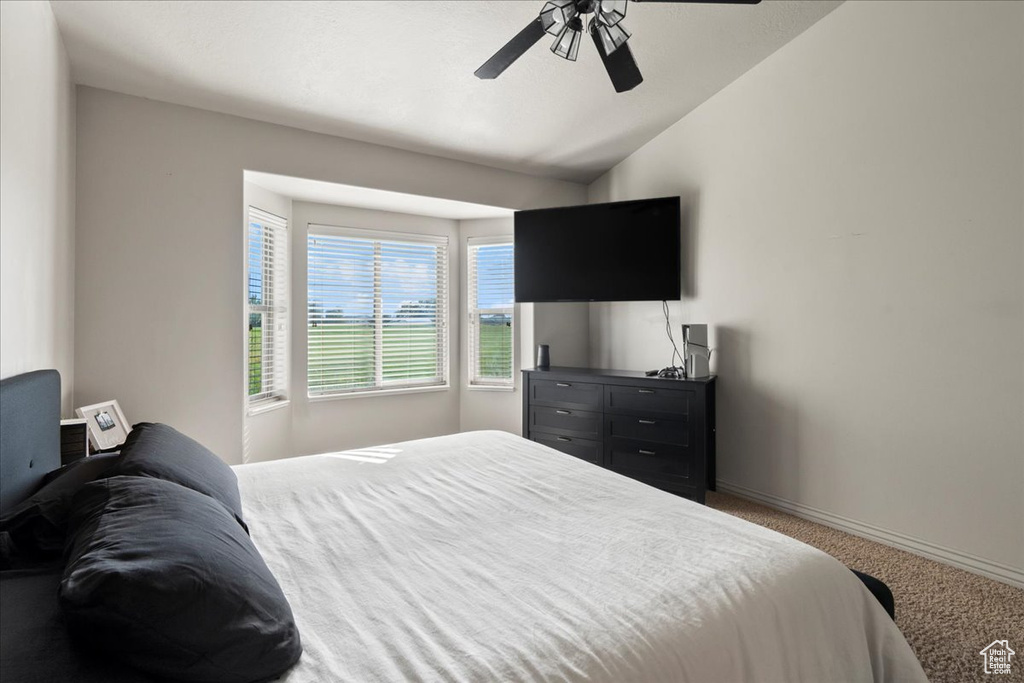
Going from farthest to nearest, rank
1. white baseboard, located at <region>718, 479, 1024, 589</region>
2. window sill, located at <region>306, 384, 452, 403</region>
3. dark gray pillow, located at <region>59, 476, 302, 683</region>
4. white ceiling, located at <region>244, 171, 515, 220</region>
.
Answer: window sill, located at <region>306, 384, 452, 403</region>
white ceiling, located at <region>244, 171, 515, 220</region>
white baseboard, located at <region>718, 479, 1024, 589</region>
dark gray pillow, located at <region>59, 476, 302, 683</region>

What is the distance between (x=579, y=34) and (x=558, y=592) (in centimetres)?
193

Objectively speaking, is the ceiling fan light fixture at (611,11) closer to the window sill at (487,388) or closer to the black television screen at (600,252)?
the black television screen at (600,252)

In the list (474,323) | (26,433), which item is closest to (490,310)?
(474,323)

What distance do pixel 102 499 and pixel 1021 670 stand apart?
9.20 feet

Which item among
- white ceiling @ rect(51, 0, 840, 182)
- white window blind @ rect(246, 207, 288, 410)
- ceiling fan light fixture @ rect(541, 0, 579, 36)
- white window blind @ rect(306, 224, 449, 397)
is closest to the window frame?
white window blind @ rect(306, 224, 449, 397)

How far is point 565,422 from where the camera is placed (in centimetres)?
396

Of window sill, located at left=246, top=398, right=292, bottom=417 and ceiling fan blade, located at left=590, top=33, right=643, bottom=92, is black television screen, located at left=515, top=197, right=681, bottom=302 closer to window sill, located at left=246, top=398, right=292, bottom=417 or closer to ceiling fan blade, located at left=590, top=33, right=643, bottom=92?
ceiling fan blade, located at left=590, top=33, right=643, bottom=92

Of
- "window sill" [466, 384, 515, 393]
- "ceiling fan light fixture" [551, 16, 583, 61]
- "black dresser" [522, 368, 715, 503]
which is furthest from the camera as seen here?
"window sill" [466, 384, 515, 393]

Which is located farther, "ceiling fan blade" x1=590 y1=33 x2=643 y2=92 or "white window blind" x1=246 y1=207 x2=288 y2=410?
"white window blind" x1=246 y1=207 x2=288 y2=410

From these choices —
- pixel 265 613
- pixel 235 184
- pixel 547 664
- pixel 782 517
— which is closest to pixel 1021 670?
pixel 782 517

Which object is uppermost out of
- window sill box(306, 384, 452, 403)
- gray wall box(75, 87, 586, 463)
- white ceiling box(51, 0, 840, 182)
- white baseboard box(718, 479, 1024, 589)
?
white ceiling box(51, 0, 840, 182)

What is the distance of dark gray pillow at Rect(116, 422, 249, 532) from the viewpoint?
1.34 m

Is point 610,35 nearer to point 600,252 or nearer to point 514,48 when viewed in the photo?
point 514,48

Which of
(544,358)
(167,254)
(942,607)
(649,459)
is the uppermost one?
(167,254)
